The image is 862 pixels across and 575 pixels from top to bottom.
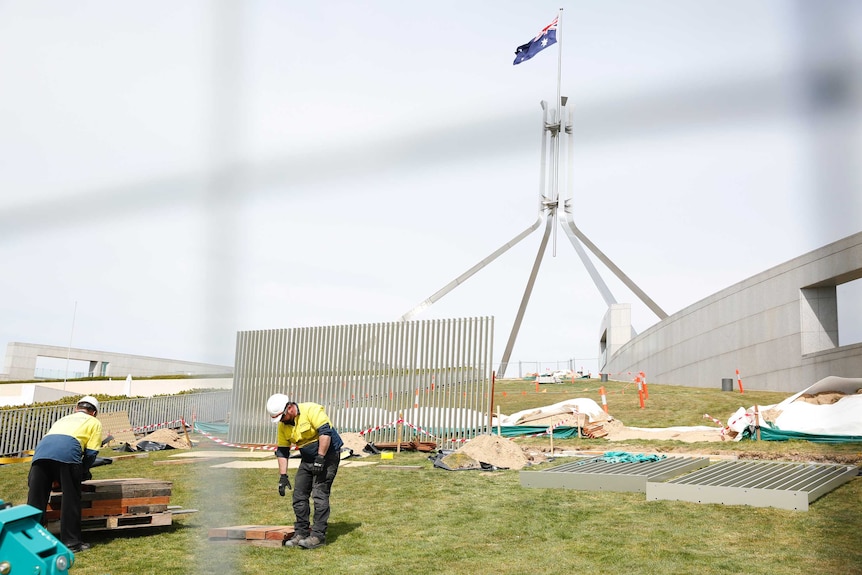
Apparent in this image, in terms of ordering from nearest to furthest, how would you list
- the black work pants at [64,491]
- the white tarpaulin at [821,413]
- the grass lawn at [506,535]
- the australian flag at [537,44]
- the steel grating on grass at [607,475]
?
the australian flag at [537,44], the grass lawn at [506,535], the black work pants at [64,491], the steel grating on grass at [607,475], the white tarpaulin at [821,413]

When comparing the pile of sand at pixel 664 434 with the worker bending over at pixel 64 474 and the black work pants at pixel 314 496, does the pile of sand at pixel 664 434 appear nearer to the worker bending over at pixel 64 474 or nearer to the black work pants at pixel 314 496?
the black work pants at pixel 314 496

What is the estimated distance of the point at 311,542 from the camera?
6.62 metres

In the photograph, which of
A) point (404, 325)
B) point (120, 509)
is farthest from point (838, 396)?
point (120, 509)

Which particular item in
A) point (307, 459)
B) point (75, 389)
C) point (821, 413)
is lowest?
point (307, 459)

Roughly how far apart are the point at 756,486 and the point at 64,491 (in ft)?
23.2

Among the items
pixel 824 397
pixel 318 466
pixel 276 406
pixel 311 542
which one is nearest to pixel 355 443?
pixel 318 466

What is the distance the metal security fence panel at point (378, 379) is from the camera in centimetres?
1588

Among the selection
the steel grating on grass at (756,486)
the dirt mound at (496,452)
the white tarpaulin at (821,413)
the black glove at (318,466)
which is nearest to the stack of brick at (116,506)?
the black glove at (318,466)

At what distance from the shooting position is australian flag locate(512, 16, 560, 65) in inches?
52.9

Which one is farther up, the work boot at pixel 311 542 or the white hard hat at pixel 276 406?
the white hard hat at pixel 276 406

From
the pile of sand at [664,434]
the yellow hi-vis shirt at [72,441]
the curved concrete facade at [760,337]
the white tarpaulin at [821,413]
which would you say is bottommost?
the pile of sand at [664,434]

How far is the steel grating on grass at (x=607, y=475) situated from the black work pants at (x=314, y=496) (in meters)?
3.58

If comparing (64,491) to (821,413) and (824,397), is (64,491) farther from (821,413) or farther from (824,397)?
(824,397)

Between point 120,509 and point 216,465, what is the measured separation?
5981 millimetres
